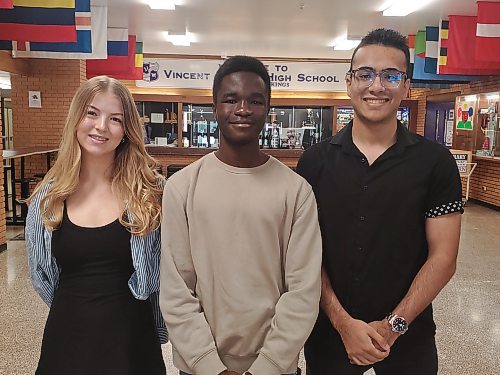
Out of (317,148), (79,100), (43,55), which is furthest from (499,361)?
(43,55)

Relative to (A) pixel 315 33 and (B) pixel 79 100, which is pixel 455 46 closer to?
(A) pixel 315 33

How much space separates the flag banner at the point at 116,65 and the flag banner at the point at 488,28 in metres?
5.66

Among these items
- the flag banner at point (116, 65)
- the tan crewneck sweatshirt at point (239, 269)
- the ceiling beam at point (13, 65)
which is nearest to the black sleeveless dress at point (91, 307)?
the tan crewneck sweatshirt at point (239, 269)

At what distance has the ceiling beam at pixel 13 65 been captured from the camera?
7.24m

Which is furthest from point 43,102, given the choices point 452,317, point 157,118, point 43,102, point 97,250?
point 97,250

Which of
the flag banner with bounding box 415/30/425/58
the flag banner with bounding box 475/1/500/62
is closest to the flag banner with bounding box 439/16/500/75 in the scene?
the flag banner with bounding box 475/1/500/62

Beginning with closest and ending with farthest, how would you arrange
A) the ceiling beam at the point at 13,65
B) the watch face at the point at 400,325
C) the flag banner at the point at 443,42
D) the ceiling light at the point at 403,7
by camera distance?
the watch face at the point at 400,325, the ceiling light at the point at 403,7, the ceiling beam at the point at 13,65, the flag banner at the point at 443,42

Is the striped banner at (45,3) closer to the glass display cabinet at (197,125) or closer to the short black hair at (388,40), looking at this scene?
the short black hair at (388,40)

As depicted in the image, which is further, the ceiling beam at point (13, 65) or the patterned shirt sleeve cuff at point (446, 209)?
the ceiling beam at point (13, 65)

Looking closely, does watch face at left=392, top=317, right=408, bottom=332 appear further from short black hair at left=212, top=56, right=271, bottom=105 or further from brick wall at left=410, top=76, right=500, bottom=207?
brick wall at left=410, top=76, right=500, bottom=207

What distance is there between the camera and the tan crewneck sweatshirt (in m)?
1.39

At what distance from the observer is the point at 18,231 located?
691 centimetres

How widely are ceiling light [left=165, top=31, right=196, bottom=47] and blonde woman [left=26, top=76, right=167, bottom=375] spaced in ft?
27.4

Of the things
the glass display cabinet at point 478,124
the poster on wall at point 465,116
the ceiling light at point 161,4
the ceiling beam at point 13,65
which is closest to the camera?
the ceiling light at point 161,4
